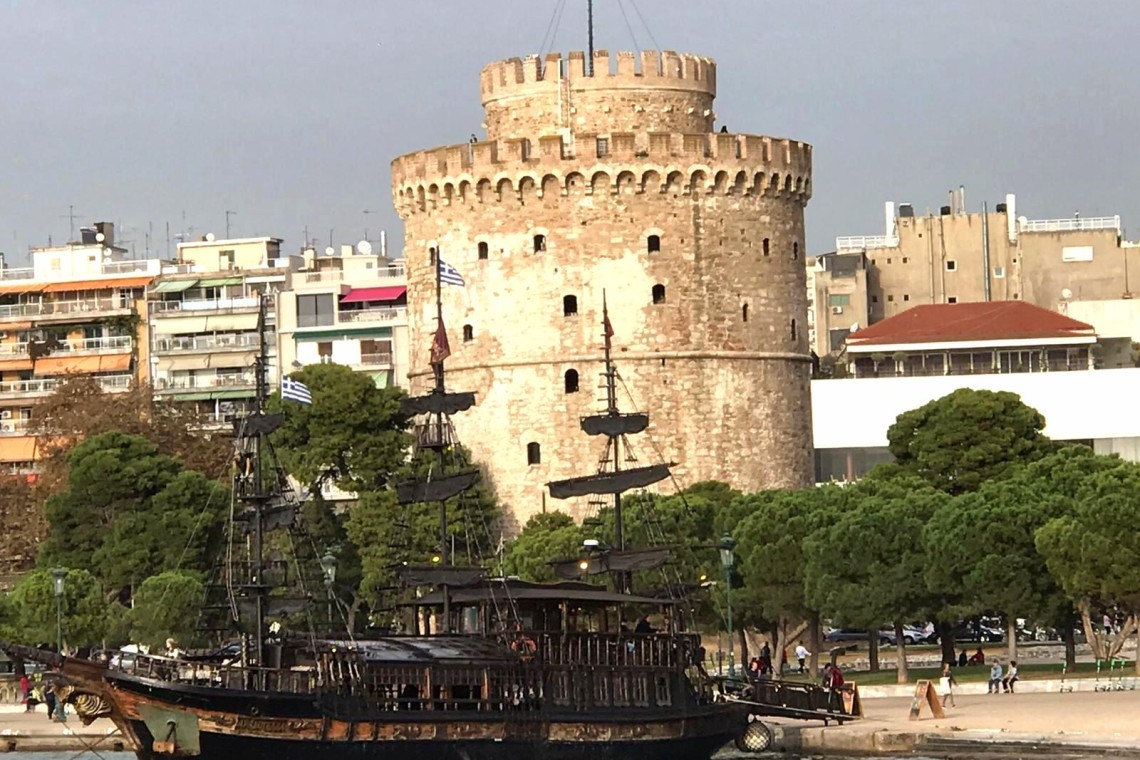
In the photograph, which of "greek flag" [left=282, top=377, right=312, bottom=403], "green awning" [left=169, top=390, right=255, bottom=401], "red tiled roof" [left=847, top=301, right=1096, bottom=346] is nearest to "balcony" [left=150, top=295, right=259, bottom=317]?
"green awning" [left=169, top=390, right=255, bottom=401]

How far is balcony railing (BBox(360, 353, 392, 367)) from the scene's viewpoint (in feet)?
308

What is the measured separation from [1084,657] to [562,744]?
25.4 m

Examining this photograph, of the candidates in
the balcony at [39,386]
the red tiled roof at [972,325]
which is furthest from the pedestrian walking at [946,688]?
the balcony at [39,386]

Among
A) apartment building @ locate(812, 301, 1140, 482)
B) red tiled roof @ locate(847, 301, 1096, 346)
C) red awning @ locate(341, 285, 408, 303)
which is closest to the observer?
apartment building @ locate(812, 301, 1140, 482)

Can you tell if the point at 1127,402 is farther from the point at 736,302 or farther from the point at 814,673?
the point at 814,673

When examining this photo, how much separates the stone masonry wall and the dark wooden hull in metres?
28.7

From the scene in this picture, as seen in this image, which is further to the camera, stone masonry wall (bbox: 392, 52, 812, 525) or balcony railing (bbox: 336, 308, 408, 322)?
balcony railing (bbox: 336, 308, 408, 322)

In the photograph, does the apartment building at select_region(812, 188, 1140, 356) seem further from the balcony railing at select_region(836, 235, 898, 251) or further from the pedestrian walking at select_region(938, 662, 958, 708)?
the pedestrian walking at select_region(938, 662, 958, 708)

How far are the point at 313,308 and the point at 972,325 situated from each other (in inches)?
885

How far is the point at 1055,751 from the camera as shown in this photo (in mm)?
40656

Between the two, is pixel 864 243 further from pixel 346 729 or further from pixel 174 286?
pixel 346 729

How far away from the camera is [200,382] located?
9694cm

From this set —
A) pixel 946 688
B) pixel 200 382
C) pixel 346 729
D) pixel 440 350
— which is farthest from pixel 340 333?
pixel 346 729

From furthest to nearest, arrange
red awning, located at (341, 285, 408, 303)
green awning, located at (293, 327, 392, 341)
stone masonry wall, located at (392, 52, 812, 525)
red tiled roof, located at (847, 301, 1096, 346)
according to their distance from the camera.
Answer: red tiled roof, located at (847, 301, 1096, 346) → red awning, located at (341, 285, 408, 303) → green awning, located at (293, 327, 392, 341) → stone masonry wall, located at (392, 52, 812, 525)
